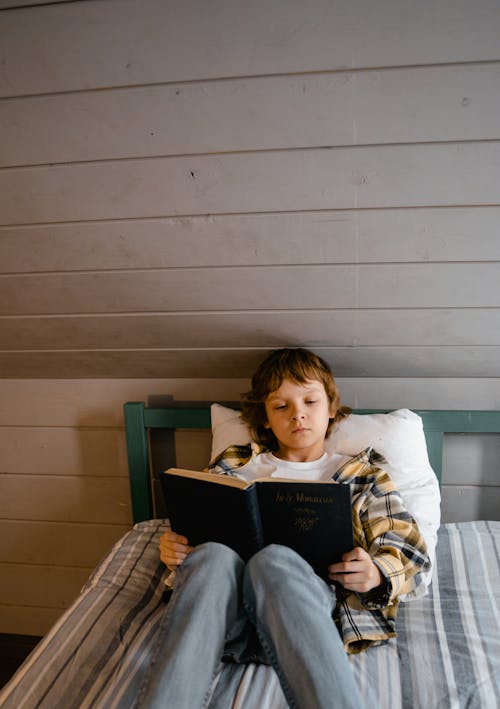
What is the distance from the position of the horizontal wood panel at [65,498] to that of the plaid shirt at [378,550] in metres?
0.82

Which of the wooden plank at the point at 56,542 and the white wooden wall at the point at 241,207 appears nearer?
the white wooden wall at the point at 241,207

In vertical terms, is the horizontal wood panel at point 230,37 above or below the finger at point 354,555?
above

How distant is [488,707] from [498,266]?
2.91 feet

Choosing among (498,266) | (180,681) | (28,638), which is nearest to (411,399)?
(498,266)

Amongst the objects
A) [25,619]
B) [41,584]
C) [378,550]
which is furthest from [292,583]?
[25,619]

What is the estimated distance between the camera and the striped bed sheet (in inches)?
37.0

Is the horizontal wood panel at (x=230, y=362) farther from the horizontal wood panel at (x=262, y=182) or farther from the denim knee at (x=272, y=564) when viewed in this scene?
the denim knee at (x=272, y=564)

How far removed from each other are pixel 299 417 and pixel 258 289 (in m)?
0.34

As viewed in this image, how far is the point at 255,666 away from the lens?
3.34ft

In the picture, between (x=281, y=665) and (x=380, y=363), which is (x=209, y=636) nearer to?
(x=281, y=665)

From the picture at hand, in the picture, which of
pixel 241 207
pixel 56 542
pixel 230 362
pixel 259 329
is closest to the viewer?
pixel 241 207

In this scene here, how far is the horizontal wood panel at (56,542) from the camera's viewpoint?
1802mm

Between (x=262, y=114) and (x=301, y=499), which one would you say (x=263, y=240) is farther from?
(x=301, y=499)

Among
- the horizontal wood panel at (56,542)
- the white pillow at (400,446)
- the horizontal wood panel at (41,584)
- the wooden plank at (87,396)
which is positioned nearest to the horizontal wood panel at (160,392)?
the wooden plank at (87,396)
